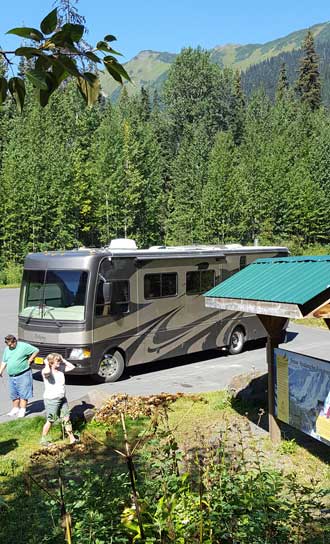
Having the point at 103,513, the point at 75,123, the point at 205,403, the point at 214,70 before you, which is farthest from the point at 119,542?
the point at 214,70

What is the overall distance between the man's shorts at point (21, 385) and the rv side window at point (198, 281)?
5.74m

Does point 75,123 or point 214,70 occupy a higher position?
point 214,70

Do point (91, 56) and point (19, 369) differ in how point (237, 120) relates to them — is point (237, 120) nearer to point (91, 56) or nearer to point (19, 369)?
point (19, 369)

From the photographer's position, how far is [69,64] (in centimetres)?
178

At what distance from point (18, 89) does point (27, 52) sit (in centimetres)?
16

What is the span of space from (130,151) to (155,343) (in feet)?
129

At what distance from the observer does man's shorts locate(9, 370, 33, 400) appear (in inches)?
369

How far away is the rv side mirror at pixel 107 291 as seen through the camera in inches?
470

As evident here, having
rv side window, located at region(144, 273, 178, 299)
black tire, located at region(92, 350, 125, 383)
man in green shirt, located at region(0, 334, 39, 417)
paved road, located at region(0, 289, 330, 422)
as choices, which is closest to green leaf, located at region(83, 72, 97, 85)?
man in green shirt, located at region(0, 334, 39, 417)

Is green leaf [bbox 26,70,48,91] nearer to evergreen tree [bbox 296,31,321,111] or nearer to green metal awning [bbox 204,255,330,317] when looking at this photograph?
green metal awning [bbox 204,255,330,317]

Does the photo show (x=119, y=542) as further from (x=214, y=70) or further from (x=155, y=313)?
(x=214, y=70)

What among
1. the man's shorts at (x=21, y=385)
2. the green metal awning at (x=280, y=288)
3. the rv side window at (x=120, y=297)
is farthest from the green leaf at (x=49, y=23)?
the rv side window at (x=120, y=297)

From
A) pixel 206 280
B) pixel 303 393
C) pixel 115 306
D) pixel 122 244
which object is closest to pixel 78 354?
pixel 115 306

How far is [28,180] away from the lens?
41.9 meters
